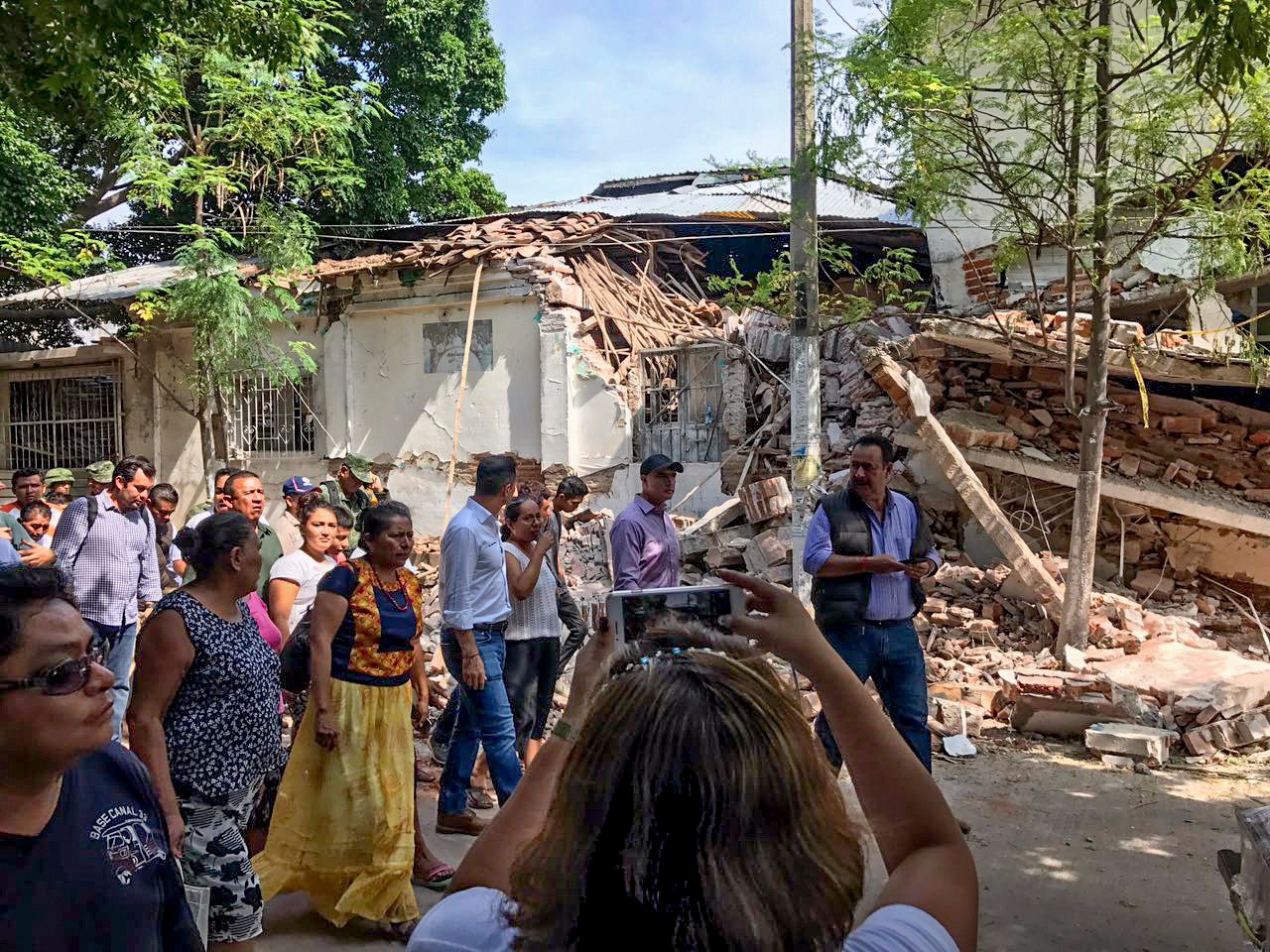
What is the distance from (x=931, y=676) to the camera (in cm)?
746

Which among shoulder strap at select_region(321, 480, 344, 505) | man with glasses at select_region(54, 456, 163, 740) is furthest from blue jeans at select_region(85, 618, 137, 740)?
shoulder strap at select_region(321, 480, 344, 505)

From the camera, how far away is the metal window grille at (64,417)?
52.5 ft

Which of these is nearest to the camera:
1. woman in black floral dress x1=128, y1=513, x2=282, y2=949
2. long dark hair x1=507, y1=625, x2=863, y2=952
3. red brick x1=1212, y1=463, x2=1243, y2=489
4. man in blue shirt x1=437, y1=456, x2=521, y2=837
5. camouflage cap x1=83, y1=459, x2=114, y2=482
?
long dark hair x1=507, y1=625, x2=863, y2=952

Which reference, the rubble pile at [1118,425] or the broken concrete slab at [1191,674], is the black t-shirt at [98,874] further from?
the rubble pile at [1118,425]

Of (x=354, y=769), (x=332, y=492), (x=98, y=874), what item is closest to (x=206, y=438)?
(x=332, y=492)

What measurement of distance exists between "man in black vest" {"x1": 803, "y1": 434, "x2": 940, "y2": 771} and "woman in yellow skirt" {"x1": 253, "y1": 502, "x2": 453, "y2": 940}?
196cm

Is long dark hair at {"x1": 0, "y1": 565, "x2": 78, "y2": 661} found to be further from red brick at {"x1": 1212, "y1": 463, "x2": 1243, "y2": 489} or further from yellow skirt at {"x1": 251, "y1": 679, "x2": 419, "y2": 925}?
red brick at {"x1": 1212, "y1": 463, "x2": 1243, "y2": 489}

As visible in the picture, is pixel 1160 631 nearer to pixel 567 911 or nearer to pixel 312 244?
pixel 567 911

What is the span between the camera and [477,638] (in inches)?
185

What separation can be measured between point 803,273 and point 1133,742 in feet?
14.2

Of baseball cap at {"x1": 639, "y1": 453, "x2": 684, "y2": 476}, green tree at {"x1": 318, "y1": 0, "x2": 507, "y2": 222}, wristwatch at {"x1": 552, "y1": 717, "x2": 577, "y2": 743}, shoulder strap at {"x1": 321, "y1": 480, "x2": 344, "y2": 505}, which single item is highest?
green tree at {"x1": 318, "y1": 0, "x2": 507, "y2": 222}

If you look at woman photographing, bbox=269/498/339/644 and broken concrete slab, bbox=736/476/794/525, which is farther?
broken concrete slab, bbox=736/476/794/525

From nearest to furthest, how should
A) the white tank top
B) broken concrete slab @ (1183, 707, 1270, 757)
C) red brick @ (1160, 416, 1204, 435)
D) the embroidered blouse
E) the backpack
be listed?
1. the embroidered blouse
2. the white tank top
3. the backpack
4. broken concrete slab @ (1183, 707, 1270, 757)
5. red brick @ (1160, 416, 1204, 435)

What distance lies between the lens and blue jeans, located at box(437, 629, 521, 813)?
458 centimetres
